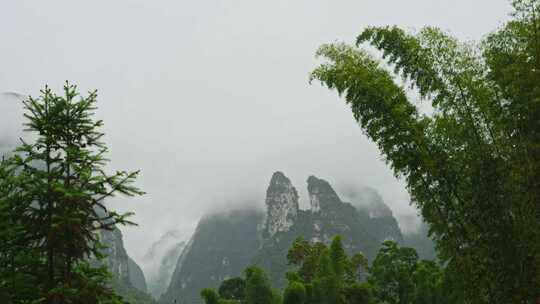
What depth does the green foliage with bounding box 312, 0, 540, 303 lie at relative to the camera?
8.08m

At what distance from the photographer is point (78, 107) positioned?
308 inches

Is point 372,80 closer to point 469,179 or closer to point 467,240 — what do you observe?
point 469,179

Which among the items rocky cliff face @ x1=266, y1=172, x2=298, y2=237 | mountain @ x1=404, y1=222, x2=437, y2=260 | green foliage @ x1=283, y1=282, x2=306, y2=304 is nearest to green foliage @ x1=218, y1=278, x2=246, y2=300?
green foliage @ x1=283, y1=282, x2=306, y2=304

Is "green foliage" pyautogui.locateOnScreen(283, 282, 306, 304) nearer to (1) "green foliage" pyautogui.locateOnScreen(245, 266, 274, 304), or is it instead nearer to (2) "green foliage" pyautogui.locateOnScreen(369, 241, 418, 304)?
(1) "green foliage" pyautogui.locateOnScreen(245, 266, 274, 304)

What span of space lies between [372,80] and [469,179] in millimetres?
2470

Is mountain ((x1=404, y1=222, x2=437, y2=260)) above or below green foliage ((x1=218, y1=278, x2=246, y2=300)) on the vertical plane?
above

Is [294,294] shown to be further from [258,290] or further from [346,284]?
[346,284]

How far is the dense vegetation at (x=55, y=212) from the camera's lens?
7.06m

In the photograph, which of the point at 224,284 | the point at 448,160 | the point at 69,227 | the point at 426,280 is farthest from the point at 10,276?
the point at 224,284

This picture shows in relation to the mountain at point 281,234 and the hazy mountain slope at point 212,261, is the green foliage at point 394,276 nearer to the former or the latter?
the mountain at point 281,234

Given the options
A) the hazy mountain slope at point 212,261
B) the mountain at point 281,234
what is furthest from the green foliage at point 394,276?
the hazy mountain slope at point 212,261

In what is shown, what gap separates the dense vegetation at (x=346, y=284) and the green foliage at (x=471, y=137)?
14.1 m

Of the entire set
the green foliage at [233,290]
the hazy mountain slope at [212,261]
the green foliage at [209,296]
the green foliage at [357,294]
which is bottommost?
the green foliage at [357,294]

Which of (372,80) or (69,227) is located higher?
(372,80)
